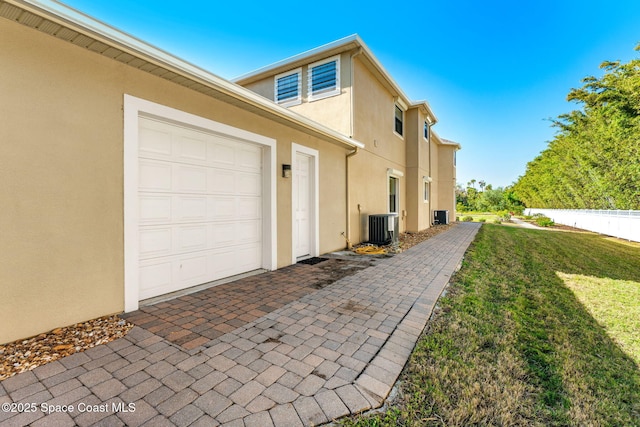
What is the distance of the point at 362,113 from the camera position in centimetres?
910

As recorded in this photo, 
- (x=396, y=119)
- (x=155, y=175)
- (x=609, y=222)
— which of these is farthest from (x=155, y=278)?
(x=609, y=222)

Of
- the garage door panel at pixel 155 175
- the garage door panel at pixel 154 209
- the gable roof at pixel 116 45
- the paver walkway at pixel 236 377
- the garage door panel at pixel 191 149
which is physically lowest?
the paver walkway at pixel 236 377

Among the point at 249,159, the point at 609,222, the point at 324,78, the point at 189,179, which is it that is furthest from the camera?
the point at 609,222

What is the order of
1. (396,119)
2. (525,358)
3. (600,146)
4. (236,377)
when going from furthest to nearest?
(600,146)
(396,119)
(525,358)
(236,377)

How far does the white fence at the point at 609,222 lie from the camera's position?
11.3 meters

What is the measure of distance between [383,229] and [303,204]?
3.28m

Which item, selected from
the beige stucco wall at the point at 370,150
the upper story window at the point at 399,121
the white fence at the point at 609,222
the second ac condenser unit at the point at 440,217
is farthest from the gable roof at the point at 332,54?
the white fence at the point at 609,222

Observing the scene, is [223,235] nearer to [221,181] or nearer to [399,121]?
[221,181]

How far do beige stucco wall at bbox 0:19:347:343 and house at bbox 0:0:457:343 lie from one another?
0.01 m

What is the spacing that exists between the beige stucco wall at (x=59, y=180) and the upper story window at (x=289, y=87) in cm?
671

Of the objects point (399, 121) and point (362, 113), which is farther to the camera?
point (399, 121)

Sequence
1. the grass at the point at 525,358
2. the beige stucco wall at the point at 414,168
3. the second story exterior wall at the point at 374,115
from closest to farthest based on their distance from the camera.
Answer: the grass at the point at 525,358 < the second story exterior wall at the point at 374,115 < the beige stucco wall at the point at 414,168

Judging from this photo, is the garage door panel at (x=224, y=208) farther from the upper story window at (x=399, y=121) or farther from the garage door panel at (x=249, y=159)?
the upper story window at (x=399, y=121)

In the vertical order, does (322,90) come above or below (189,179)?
above
